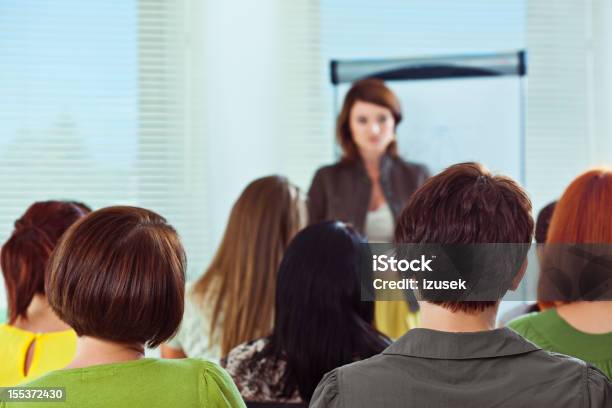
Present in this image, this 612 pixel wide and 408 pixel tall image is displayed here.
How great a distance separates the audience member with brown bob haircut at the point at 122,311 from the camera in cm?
124

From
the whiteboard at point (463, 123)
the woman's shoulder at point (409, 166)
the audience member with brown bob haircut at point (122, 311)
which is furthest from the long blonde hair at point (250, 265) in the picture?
the whiteboard at point (463, 123)

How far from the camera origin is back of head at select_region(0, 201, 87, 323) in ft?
6.42

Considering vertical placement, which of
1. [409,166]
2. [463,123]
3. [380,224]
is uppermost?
[463,123]

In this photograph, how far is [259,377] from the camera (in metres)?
1.79

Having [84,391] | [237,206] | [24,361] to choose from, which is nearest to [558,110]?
[237,206]

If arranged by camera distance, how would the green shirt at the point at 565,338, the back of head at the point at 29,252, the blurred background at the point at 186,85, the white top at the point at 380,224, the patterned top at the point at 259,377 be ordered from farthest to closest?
the blurred background at the point at 186,85, the white top at the point at 380,224, the back of head at the point at 29,252, the patterned top at the point at 259,377, the green shirt at the point at 565,338

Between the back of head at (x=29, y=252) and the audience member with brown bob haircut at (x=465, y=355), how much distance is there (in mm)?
1120

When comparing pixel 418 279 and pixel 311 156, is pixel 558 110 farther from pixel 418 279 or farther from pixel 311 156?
pixel 418 279

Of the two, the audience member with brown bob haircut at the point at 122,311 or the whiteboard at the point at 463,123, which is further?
the whiteboard at the point at 463,123

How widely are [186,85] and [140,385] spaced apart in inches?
136

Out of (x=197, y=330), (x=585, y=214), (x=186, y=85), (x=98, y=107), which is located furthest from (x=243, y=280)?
(x=98, y=107)

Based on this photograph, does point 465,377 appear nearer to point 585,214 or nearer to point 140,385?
point 140,385

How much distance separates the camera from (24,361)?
6.15 feet

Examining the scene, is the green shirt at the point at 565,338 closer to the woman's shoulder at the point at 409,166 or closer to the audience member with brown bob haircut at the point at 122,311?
the audience member with brown bob haircut at the point at 122,311
